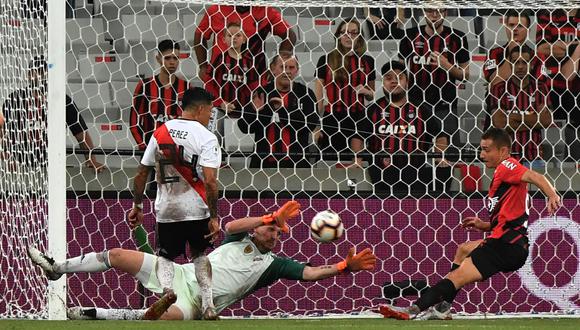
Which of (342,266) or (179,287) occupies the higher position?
(342,266)

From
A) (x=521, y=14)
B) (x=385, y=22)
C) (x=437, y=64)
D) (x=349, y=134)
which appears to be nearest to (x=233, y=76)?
(x=349, y=134)

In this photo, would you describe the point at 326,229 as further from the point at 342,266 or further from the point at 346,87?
the point at 346,87

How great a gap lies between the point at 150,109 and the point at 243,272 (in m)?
1.54

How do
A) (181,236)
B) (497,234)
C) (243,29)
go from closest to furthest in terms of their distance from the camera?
(181,236), (497,234), (243,29)

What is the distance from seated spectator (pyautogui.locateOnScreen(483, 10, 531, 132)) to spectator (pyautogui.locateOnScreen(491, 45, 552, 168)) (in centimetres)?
4

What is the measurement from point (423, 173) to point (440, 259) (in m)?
0.65

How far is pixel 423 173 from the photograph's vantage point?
862 centimetres

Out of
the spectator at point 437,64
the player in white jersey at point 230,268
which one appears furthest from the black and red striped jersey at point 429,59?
the player in white jersey at point 230,268

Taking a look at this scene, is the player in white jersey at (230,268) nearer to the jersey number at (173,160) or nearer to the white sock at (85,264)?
the white sock at (85,264)

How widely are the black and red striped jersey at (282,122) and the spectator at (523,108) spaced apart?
1.41 metres

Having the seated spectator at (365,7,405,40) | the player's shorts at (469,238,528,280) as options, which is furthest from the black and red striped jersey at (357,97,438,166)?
the player's shorts at (469,238,528,280)

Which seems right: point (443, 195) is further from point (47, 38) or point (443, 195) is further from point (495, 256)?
point (47, 38)

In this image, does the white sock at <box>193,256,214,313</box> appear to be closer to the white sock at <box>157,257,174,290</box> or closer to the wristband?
the white sock at <box>157,257,174,290</box>

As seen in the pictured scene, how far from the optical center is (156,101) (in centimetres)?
854
